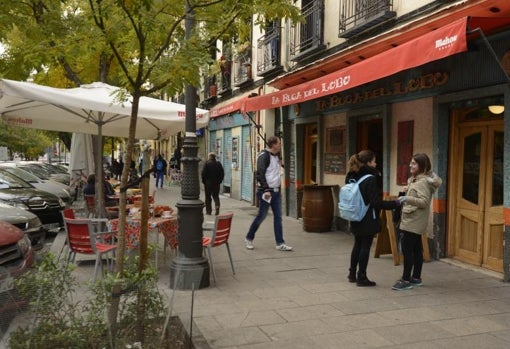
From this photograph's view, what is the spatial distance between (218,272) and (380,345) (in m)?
3.03

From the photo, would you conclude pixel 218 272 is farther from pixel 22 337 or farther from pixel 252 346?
pixel 22 337

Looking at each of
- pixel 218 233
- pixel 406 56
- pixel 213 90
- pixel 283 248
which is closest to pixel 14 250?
A: pixel 218 233

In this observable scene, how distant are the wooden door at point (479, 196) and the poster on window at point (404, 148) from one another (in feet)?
A: 2.91

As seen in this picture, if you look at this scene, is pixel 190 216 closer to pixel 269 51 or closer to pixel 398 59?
pixel 398 59

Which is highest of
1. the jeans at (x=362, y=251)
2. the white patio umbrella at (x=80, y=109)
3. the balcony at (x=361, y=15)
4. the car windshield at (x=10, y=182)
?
the balcony at (x=361, y=15)

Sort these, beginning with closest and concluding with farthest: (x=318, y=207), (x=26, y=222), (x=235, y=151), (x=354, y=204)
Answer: (x=354, y=204)
(x=26, y=222)
(x=318, y=207)
(x=235, y=151)

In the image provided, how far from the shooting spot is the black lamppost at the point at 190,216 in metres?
5.70

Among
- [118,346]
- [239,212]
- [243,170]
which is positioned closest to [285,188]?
[239,212]

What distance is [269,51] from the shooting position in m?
13.8

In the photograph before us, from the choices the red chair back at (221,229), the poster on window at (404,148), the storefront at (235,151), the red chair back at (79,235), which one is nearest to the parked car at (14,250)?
the red chair back at (79,235)

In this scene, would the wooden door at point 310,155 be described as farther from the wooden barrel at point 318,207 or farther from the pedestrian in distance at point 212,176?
the pedestrian in distance at point 212,176

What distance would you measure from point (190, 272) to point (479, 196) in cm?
401

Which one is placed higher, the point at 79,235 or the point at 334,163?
the point at 334,163

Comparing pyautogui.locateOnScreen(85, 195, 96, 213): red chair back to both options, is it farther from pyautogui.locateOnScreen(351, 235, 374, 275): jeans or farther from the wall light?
the wall light
